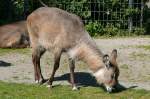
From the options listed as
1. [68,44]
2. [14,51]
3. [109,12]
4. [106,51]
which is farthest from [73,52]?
[109,12]

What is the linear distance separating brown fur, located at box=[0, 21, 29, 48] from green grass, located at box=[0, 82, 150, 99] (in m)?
4.52

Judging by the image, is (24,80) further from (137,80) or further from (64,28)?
(137,80)

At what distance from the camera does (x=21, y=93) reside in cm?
958

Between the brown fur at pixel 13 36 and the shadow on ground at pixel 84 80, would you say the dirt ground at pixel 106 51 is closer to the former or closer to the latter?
the shadow on ground at pixel 84 80

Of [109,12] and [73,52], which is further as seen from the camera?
[109,12]

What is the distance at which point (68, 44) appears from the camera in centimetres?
984

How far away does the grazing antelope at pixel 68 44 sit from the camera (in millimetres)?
9430

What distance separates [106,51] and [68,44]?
4.50m

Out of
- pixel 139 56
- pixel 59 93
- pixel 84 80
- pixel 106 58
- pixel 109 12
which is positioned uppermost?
pixel 106 58

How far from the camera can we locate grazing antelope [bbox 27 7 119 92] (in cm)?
943

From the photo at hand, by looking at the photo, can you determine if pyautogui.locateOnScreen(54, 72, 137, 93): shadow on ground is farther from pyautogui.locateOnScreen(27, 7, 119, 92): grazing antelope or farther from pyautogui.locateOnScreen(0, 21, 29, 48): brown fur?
pyautogui.locateOnScreen(0, 21, 29, 48): brown fur

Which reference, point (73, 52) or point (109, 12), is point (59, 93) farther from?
point (109, 12)

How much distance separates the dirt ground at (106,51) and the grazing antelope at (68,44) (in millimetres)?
734

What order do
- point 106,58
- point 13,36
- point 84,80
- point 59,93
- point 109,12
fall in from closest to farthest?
point 106,58, point 59,93, point 84,80, point 13,36, point 109,12
